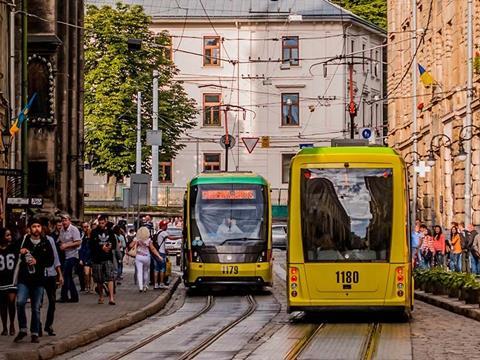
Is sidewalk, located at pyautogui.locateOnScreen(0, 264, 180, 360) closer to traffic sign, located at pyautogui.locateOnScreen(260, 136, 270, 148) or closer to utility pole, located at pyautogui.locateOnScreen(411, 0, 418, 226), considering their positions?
utility pole, located at pyautogui.locateOnScreen(411, 0, 418, 226)

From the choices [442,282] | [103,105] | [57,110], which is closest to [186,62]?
[103,105]

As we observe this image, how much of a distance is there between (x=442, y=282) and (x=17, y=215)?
12.1m

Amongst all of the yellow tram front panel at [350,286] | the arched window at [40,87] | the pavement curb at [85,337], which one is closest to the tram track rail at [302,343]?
the yellow tram front panel at [350,286]

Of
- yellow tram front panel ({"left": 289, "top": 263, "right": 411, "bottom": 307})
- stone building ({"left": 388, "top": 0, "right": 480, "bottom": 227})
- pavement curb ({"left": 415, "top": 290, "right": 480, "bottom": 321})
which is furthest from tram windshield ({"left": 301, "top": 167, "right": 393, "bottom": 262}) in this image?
stone building ({"left": 388, "top": 0, "right": 480, "bottom": 227})

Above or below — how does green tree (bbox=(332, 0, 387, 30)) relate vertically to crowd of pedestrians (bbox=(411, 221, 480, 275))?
above

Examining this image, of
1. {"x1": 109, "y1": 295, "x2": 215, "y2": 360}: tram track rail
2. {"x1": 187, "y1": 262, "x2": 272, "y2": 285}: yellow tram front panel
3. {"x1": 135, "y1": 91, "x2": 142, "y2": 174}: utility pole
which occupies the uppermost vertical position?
{"x1": 135, "y1": 91, "x2": 142, "y2": 174}: utility pole

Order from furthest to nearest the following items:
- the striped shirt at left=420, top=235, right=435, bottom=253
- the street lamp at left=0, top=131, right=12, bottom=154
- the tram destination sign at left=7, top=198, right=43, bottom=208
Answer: the striped shirt at left=420, top=235, right=435, bottom=253 → the street lamp at left=0, top=131, right=12, bottom=154 → the tram destination sign at left=7, top=198, right=43, bottom=208

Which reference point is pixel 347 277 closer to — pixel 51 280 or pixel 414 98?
pixel 51 280

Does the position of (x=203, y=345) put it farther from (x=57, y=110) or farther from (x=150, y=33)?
(x=150, y=33)

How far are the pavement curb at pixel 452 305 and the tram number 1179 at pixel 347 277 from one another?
2.25m

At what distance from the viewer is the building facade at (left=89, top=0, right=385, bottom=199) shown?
9288 centimetres

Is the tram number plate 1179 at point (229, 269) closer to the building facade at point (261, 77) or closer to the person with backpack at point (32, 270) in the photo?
the person with backpack at point (32, 270)

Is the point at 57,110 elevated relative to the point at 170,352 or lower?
elevated

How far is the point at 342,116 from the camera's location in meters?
92.5
